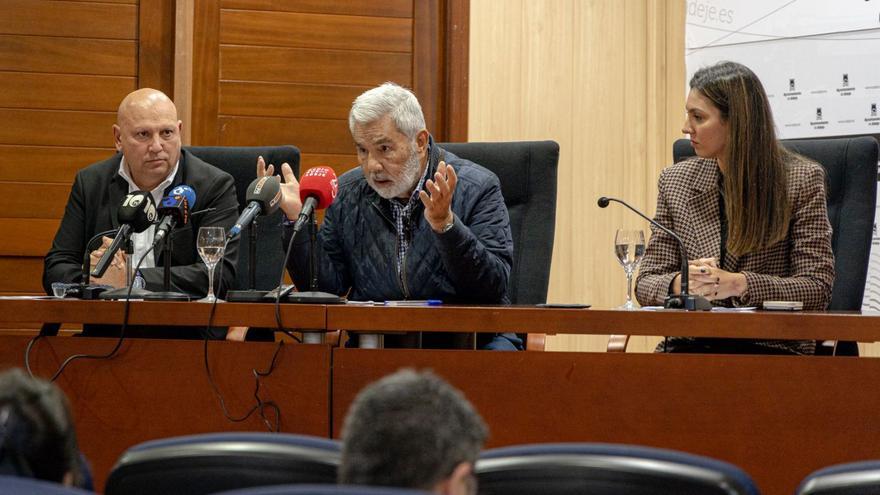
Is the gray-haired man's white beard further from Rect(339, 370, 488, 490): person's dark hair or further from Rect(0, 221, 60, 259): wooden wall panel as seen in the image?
Rect(339, 370, 488, 490): person's dark hair

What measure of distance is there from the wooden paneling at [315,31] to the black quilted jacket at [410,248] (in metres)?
1.49

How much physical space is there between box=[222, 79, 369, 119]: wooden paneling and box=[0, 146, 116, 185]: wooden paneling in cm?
53

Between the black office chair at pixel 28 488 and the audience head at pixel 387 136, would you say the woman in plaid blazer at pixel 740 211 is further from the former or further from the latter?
the black office chair at pixel 28 488

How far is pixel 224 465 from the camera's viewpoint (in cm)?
123

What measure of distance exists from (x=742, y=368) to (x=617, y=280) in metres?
2.65

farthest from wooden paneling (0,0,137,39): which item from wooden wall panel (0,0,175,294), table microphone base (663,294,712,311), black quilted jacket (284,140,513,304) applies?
table microphone base (663,294,712,311)

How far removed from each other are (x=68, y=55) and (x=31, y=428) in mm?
3806

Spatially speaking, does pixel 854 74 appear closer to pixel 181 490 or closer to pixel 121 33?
pixel 121 33

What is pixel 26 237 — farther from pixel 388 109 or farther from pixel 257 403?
pixel 257 403

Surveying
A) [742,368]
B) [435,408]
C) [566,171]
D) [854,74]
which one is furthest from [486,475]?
[566,171]

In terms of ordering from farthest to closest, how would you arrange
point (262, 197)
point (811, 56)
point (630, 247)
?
point (811, 56) < point (630, 247) < point (262, 197)

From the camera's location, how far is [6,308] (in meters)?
2.39

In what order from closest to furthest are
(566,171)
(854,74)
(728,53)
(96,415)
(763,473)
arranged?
(763,473) < (96,415) < (854,74) < (728,53) < (566,171)

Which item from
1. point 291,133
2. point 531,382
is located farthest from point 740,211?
point 291,133
